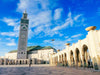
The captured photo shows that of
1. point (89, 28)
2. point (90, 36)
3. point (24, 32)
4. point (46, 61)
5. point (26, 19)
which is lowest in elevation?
point (46, 61)

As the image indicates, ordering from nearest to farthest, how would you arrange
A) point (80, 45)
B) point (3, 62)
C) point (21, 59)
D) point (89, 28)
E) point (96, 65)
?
point (96, 65) < point (89, 28) < point (80, 45) < point (3, 62) < point (21, 59)

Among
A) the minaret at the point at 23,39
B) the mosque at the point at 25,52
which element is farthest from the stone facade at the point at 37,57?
the minaret at the point at 23,39

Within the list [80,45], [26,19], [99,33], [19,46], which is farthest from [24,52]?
[99,33]

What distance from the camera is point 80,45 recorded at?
16594 millimetres

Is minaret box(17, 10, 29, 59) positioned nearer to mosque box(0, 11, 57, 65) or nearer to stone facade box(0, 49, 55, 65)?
mosque box(0, 11, 57, 65)

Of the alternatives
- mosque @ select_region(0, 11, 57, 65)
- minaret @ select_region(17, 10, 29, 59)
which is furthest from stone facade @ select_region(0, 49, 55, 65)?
minaret @ select_region(17, 10, 29, 59)

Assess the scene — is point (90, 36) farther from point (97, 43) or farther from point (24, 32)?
point (24, 32)

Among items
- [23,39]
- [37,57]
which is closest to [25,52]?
[23,39]

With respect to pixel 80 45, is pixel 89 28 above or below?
above

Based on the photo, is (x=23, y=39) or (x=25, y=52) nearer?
(x=25, y=52)

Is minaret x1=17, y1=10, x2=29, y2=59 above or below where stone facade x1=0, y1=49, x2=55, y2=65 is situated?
above

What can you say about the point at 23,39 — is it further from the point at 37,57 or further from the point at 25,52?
the point at 37,57

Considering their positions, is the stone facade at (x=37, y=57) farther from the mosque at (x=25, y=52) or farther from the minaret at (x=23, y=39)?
the minaret at (x=23, y=39)

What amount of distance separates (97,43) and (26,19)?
8248cm
